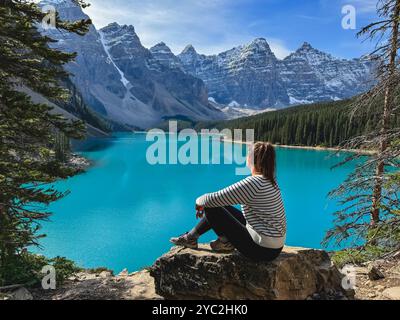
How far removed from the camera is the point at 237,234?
16.9ft

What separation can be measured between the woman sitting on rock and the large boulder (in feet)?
0.87

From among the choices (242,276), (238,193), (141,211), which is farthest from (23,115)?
(141,211)

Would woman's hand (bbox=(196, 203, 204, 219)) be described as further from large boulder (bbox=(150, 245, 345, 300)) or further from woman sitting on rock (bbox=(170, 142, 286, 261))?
large boulder (bbox=(150, 245, 345, 300))

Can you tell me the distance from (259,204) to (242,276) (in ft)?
3.77

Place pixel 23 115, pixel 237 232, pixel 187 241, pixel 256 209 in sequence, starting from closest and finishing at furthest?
pixel 256 209 < pixel 237 232 < pixel 187 241 < pixel 23 115

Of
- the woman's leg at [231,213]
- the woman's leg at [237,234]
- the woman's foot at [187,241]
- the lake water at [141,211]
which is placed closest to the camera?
the woman's leg at [237,234]

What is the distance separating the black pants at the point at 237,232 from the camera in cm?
509

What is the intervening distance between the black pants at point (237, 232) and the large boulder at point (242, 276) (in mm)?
197

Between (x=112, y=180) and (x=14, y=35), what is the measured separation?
3775 centimetres

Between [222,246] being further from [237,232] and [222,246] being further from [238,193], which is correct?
[238,193]

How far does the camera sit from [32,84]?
7789 mm

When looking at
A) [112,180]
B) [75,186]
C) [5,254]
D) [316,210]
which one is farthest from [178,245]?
[112,180]

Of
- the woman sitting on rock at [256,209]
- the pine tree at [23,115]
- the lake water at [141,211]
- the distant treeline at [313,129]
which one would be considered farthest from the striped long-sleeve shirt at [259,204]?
the distant treeline at [313,129]

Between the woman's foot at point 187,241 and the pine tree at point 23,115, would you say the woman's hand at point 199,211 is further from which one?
the pine tree at point 23,115
